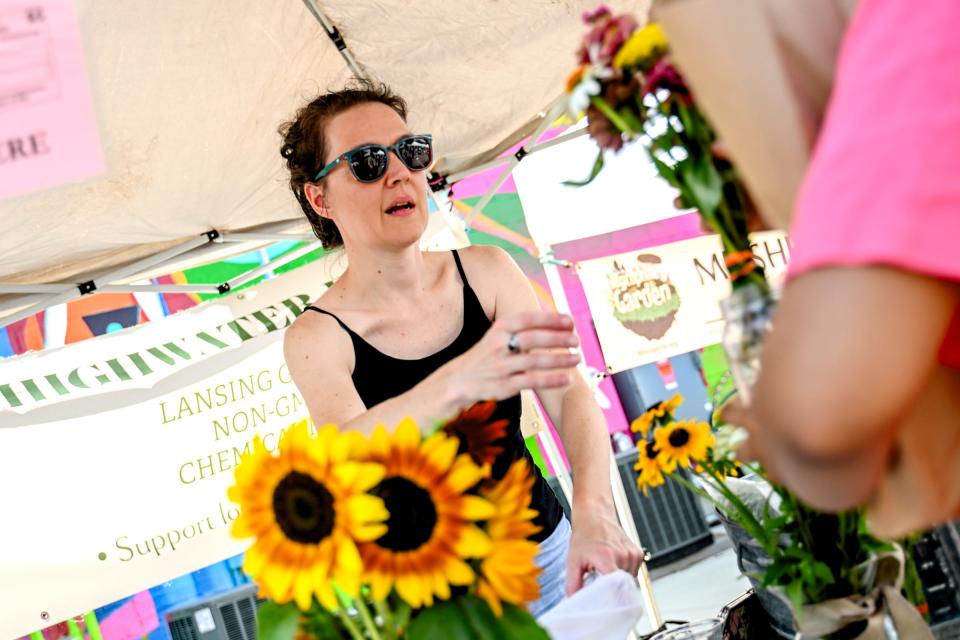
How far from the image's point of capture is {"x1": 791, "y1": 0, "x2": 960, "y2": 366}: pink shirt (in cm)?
43

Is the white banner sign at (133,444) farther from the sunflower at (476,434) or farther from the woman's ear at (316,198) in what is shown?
the sunflower at (476,434)

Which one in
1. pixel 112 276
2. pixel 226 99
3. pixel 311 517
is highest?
pixel 226 99

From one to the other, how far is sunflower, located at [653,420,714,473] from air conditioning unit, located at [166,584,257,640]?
17.1ft

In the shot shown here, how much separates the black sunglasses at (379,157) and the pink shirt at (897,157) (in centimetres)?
131

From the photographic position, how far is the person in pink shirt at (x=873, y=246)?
428 mm

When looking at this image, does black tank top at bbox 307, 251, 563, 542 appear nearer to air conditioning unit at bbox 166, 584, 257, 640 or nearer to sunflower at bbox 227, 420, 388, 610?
sunflower at bbox 227, 420, 388, 610

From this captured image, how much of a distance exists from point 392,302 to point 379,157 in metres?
0.27

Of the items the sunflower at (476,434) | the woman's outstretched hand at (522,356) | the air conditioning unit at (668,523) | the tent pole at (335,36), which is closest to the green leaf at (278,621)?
the sunflower at (476,434)

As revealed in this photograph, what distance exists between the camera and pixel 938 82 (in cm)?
43

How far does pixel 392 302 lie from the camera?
5.69 feet

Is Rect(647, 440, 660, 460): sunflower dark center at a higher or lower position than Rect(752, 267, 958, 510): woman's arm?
lower

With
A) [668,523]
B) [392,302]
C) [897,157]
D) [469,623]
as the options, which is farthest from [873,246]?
[668,523]

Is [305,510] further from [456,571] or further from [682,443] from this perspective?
[682,443]

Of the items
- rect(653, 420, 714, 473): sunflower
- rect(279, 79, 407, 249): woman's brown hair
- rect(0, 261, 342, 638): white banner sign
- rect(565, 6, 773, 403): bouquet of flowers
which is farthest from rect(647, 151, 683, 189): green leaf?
rect(0, 261, 342, 638): white banner sign
